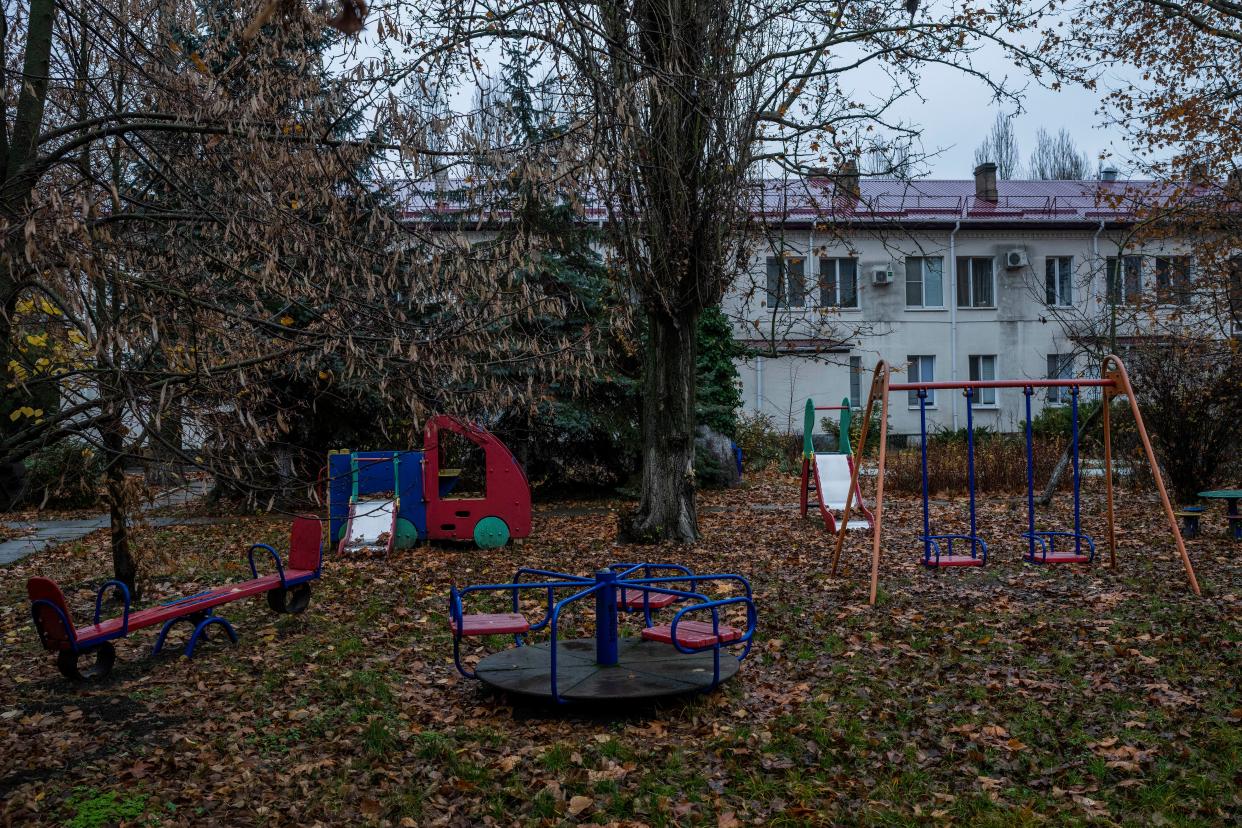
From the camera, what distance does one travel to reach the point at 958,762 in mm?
4645

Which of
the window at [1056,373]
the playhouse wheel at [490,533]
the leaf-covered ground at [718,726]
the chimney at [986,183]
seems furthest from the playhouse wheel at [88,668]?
the chimney at [986,183]

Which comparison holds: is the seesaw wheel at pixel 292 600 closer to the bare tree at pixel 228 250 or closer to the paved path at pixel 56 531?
the bare tree at pixel 228 250

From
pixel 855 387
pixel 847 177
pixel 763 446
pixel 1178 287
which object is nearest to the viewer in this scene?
pixel 847 177

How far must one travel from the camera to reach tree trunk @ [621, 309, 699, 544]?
11.4m

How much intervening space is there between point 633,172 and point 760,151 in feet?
7.60

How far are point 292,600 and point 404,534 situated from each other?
3.44 m

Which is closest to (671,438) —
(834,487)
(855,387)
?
(834,487)

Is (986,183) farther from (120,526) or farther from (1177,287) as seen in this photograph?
(120,526)

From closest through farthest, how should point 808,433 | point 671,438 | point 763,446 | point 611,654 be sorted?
point 611,654 < point 671,438 < point 808,433 < point 763,446

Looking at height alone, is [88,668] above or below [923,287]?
below

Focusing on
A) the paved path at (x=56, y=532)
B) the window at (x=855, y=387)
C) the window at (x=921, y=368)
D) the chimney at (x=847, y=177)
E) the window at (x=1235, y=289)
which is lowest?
the paved path at (x=56, y=532)

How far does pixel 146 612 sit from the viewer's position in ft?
21.7

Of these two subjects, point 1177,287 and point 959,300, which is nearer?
point 1177,287

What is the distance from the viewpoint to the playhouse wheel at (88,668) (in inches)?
243
